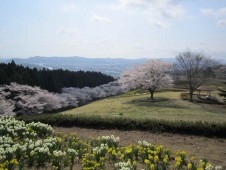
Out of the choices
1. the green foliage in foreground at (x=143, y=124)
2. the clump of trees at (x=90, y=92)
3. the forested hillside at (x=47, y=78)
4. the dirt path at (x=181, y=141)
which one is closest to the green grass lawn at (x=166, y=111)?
the green foliage in foreground at (x=143, y=124)

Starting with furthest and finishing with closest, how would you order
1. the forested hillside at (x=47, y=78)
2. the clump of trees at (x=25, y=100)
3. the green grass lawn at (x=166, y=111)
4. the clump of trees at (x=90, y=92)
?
1. the clump of trees at (x=90, y=92)
2. the forested hillside at (x=47, y=78)
3. the clump of trees at (x=25, y=100)
4. the green grass lawn at (x=166, y=111)

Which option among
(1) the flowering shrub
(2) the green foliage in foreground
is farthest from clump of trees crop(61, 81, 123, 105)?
(1) the flowering shrub

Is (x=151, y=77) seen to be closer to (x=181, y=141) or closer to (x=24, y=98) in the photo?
(x=24, y=98)

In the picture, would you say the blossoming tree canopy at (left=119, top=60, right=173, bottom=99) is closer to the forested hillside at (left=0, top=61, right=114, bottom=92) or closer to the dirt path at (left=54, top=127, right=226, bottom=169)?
the forested hillside at (left=0, top=61, right=114, bottom=92)

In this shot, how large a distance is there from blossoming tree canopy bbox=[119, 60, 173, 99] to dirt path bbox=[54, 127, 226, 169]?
27420 mm

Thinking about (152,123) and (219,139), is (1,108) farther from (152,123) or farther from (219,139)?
(219,139)

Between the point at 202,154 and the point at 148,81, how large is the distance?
31223 millimetres

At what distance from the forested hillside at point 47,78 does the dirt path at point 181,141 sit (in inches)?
1723

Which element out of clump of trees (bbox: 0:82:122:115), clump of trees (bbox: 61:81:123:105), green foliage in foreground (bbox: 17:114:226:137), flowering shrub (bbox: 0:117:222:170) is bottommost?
clump of trees (bbox: 61:81:123:105)

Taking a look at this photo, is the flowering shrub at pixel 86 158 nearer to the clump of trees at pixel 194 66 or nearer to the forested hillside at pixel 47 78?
the clump of trees at pixel 194 66

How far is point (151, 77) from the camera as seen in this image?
1742 inches

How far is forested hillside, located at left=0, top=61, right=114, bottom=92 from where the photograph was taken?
2312 inches

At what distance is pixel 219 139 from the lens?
15156 mm

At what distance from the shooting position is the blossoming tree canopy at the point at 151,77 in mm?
43438
